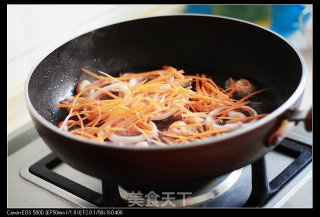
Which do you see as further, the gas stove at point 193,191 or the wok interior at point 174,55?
the wok interior at point 174,55

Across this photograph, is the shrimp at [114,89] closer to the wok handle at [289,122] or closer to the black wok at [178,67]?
the black wok at [178,67]

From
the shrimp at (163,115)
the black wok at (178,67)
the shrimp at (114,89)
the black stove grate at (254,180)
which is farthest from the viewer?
the shrimp at (114,89)

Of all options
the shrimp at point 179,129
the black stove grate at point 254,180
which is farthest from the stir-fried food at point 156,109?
the black stove grate at point 254,180

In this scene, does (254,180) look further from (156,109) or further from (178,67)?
(178,67)

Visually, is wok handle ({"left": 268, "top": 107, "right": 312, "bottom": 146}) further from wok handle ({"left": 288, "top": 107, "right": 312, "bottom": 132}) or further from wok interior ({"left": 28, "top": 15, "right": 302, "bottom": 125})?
wok interior ({"left": 28, "top": 15, "right": 302, "bottom": 125})

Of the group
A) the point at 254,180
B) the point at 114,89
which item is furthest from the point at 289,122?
the point at 114,89

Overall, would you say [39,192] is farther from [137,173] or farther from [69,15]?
[69,15]
